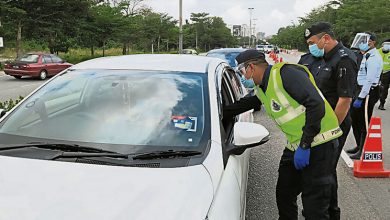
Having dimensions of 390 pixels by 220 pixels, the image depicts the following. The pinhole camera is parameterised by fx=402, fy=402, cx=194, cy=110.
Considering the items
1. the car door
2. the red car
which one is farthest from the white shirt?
the red car

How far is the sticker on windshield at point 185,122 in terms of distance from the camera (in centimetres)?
260

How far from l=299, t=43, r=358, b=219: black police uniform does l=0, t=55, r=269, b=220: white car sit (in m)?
0.94

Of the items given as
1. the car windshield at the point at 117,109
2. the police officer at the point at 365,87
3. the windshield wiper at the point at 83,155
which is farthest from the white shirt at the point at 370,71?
the windshield wiper at the point at 83,155

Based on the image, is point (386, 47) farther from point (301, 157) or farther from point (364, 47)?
point (301, 157)

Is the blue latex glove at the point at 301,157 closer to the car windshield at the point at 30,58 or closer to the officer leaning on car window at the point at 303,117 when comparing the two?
the officer leaning on car window at the point at 303,117

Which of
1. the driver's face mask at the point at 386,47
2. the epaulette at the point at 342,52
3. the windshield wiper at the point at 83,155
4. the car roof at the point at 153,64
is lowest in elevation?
the windshield wiper at the point at 83,155

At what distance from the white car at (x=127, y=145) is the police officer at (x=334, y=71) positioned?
0.91 metres

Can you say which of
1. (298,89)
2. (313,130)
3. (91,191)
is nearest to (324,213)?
(313,130)

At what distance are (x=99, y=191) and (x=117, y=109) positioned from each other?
3.15 ft

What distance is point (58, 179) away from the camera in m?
2.04

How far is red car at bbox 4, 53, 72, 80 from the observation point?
19.7m

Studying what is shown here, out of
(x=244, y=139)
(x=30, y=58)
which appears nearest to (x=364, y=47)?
(x=244, y=139)

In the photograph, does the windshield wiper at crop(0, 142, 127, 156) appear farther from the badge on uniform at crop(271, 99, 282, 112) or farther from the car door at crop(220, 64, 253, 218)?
the badge on uniform at crop(271, 99, 282, 112)

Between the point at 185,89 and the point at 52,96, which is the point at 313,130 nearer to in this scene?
the point at 185,89
